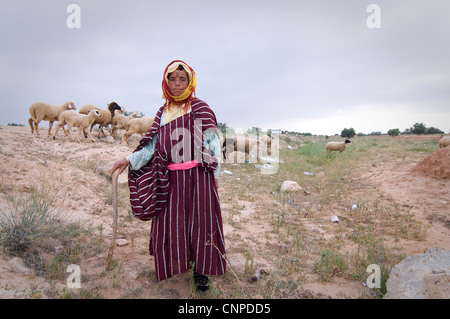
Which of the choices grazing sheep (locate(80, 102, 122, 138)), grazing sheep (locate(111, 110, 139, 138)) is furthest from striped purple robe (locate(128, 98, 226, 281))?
grazing sheep (locate(111, 110, 139, 138))

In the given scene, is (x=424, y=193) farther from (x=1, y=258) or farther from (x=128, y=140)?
(x=128, y=140)

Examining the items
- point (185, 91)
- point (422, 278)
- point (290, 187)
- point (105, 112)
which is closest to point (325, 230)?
point (422, 278)

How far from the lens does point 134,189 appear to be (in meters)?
2.35

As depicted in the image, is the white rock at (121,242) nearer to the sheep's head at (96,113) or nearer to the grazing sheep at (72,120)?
the grazing sheep at (72,120)

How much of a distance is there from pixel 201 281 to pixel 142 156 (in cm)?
137

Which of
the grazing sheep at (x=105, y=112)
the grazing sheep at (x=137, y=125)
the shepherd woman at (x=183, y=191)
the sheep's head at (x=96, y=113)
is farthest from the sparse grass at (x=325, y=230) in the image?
the grazing sheep at (x=105, y=112)

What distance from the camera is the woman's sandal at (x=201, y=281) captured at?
2.30m

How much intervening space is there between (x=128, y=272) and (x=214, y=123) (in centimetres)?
182

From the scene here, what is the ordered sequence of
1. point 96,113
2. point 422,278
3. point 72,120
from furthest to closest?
1. point 96,113
2. point 72,120
3. point 422,278

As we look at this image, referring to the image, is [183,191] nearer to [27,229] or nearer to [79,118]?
[27,229]

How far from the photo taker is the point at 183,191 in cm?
225

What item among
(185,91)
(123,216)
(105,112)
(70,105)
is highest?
(70,105)

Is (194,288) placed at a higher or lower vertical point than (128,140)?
lower
